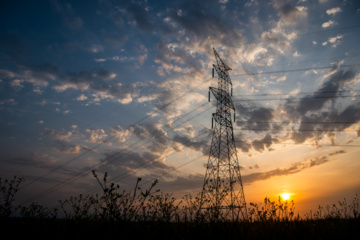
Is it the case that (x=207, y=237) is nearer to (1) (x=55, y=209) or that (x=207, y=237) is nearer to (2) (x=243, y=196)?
(1) (x=55, y=209)

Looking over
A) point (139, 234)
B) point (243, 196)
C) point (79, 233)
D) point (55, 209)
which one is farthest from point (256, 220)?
point (243, 196)

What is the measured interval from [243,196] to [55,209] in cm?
2092

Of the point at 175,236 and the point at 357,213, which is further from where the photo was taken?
the point at 357,213

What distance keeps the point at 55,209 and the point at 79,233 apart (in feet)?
13.1

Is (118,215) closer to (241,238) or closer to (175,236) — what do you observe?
(175,236)

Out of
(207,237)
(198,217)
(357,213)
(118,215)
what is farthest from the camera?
(357,213)

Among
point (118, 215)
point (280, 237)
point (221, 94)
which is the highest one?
point (221, 94)

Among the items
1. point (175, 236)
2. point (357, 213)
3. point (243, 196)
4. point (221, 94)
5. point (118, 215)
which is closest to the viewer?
point (175, 236)

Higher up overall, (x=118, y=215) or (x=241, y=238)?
(x=118, y=215)

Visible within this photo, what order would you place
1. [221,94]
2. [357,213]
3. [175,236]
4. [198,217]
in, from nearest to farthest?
[175,236] → [198,217] → [357,213] → [221,94]

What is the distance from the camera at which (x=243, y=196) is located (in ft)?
78.6

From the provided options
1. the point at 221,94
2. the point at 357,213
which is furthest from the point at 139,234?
the point at 221,94

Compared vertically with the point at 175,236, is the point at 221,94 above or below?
above

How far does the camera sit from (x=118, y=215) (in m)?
4.63
